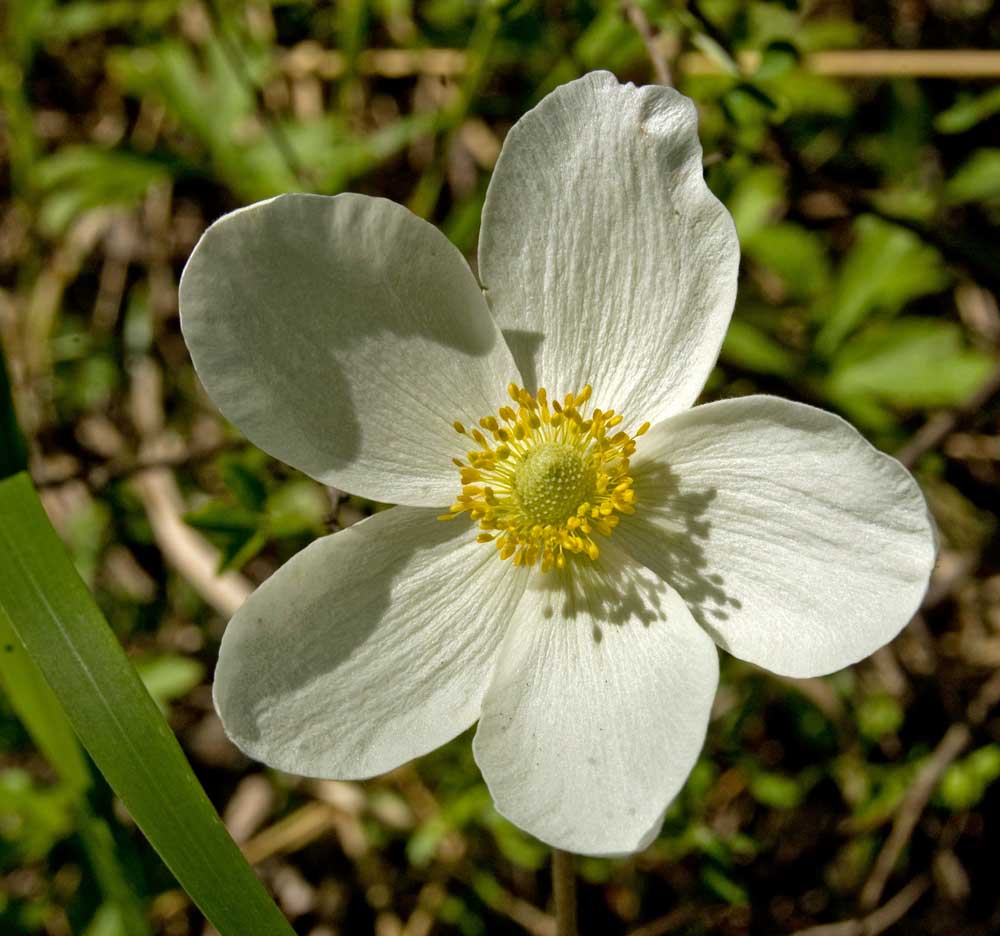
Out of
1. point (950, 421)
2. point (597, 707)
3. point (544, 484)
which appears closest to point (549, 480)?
point (544, 484)

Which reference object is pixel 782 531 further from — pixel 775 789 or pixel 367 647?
pixel 775 789

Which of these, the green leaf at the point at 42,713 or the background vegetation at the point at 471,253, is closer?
the green leaf at the point at 42,713

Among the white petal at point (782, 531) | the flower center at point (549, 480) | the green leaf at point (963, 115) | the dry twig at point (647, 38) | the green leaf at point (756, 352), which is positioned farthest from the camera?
the green leaf at point (756, 352)

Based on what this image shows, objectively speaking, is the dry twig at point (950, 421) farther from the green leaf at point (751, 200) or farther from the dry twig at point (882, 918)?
the dry twig at point (882, 918)

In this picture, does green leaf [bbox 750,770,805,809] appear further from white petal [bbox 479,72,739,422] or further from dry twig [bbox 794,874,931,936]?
white petal [bbox 479,72,739,422]

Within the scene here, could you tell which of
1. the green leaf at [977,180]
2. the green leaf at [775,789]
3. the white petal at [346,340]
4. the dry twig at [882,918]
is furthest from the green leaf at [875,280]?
the dry twig at [882,918]

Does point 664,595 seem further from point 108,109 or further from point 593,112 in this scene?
point 108,109

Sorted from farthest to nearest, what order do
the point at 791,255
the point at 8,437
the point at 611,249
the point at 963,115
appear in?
the point at 791,255, the point at 963,115, the point at 8,437, the point at 611,249
